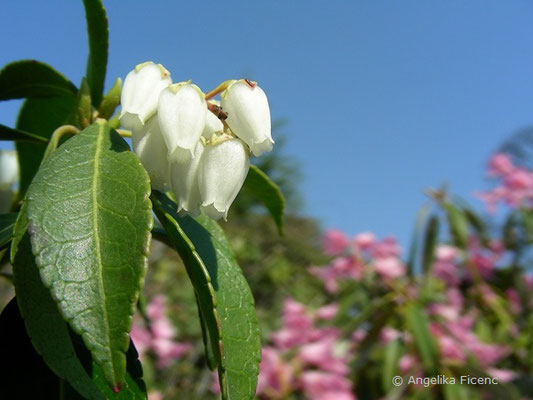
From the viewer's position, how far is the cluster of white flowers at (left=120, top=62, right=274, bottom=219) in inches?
19.5

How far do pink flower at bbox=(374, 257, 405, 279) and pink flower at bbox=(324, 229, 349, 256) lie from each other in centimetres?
22

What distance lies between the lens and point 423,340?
1.97 m

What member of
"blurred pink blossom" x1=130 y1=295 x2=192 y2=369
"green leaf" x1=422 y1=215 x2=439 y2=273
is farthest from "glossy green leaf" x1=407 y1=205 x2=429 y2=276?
"blurred pink blossom" x1=130 y1=295 x2=192 y2=369

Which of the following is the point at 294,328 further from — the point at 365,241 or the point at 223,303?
the point at 223,303

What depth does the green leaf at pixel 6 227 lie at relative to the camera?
0.49 meters

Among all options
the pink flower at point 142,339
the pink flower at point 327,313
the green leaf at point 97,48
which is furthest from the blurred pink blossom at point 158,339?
the green leaf at point 97,48

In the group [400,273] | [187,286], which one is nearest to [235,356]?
[400,273]

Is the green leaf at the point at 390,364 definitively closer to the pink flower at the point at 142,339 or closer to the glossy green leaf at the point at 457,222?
the glossy green leaf at the point at 457,222

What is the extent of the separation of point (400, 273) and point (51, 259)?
2194 mm

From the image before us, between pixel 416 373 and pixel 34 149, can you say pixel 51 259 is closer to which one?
pixel 34 149

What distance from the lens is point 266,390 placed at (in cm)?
192

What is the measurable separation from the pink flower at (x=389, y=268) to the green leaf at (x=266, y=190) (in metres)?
1.79

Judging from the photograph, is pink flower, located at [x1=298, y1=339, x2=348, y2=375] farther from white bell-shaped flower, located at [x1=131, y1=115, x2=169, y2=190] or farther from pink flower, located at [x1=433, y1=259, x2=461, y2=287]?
white bell-shaped flower, located at [x1=131, y1=115, x2=169, y2=190]

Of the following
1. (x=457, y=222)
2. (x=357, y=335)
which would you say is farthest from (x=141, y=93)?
(x=457, y=222)
